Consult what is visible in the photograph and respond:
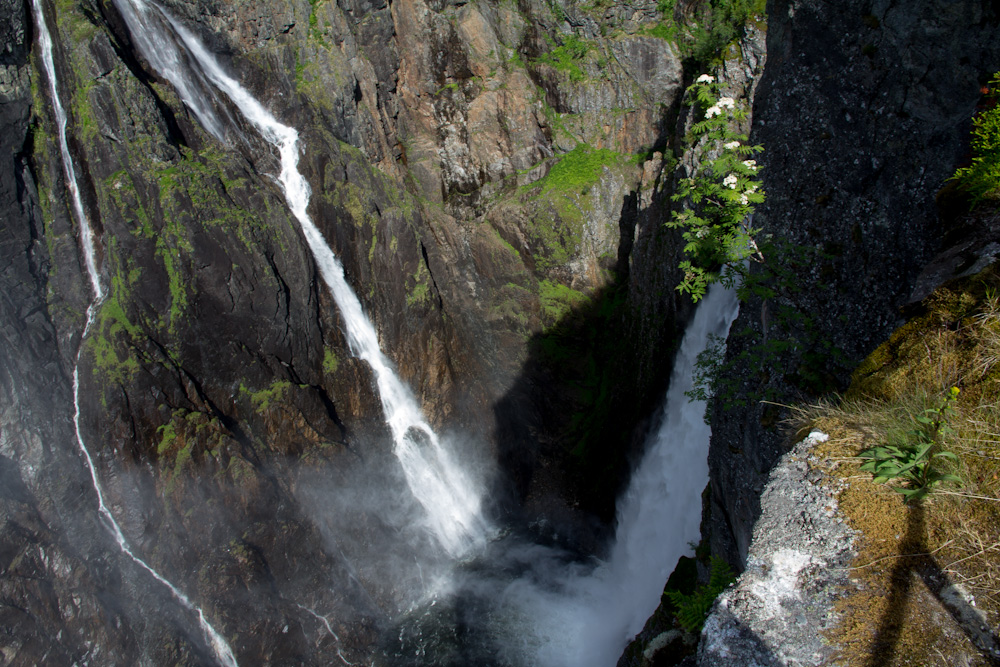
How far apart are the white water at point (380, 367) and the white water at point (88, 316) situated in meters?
3.73

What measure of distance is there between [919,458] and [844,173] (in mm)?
4449

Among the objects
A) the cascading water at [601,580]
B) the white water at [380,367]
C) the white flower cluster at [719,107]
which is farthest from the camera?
the white water at [380,367]

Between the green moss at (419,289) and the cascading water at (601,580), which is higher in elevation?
the green moss at (419,289)

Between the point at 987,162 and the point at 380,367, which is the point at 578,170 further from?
the point at 987,162

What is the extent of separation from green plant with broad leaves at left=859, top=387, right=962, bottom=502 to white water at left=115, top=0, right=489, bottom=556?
A: 16.2 m

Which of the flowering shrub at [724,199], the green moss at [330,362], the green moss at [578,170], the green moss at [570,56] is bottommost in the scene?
the green moss at [330,362]

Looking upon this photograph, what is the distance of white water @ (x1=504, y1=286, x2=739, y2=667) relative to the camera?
11281 millimetres

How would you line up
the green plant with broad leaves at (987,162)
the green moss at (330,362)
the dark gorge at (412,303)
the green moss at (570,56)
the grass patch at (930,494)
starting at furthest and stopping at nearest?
the green moss at (570,56) < the green moss at (330,362) < the dark gorge at (412,303) < the green plant with broad leaves at (987,162) < the grass patch at (930,494)

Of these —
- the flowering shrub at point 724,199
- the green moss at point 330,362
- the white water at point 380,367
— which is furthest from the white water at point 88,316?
the flowering shrub at point 724,199

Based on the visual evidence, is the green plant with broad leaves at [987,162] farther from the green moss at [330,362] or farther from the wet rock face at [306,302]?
the green moss at [330,362]

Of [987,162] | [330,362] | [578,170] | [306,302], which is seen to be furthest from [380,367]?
[987,162]

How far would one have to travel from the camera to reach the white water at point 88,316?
13.1 m

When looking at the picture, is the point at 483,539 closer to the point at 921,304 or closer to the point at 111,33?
the point at 921,304

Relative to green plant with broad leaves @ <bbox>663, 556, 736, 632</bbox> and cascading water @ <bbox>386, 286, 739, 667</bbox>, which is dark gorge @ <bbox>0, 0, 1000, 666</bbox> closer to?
cascading water @ <bbox>386, 286, 739, 667</bbox>
